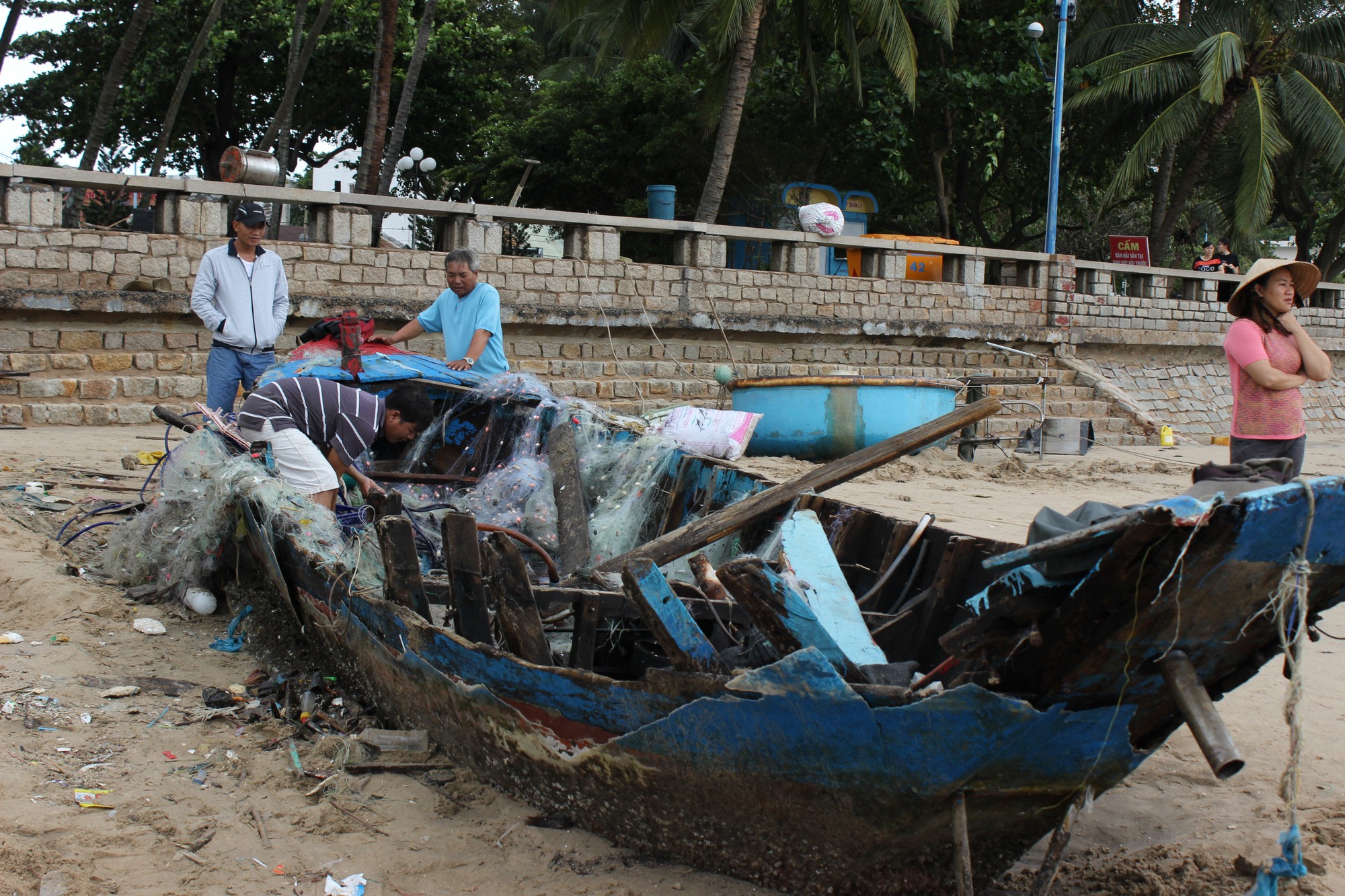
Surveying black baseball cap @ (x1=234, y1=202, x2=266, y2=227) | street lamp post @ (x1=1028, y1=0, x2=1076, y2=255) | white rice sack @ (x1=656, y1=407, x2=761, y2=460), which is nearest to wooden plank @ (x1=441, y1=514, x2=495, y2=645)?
black baseball cap @ (x1=234, y1=202, x2=266, y2=227)

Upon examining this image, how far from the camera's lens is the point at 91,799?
3.18 meters

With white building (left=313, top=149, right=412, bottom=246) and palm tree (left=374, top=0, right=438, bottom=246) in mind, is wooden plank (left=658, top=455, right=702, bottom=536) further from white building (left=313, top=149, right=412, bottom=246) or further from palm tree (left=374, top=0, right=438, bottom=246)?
white building (left=313, top=149, right=412, bottom=246)

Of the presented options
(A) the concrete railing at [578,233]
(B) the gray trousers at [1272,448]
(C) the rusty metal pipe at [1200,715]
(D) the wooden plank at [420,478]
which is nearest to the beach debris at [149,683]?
(D) the wooden plank at [420,478]

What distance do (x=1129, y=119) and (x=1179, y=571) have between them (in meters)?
19.8

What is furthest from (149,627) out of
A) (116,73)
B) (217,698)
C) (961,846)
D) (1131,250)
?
(1131,250)

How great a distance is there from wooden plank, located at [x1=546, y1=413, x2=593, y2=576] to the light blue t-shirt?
81 centimetres

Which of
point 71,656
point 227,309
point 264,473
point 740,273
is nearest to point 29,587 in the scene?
point 71,656

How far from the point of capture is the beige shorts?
4633 mm

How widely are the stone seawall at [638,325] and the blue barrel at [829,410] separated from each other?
55.3 inches

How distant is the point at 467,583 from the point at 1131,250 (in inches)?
664

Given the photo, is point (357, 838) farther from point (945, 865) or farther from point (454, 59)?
point (454, 59)

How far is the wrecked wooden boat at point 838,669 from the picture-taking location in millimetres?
2205

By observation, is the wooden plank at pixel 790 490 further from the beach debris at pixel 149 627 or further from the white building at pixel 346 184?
the white building at pixel 346 184

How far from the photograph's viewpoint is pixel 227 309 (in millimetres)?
6473
